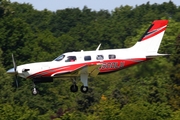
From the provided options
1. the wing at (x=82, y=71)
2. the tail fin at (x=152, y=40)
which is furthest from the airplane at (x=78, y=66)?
the tail fin at (x=152, y=40)

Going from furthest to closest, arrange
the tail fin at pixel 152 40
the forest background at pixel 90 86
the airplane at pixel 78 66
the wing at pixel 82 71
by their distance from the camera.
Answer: the forest background at pixel 90 86 → the tail fin at pixel 152 40 → the airplane at pixel 78 66 → the wing at pixel 82 71

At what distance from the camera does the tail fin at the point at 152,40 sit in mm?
40531

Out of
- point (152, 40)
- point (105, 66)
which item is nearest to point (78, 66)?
point (105, 66)

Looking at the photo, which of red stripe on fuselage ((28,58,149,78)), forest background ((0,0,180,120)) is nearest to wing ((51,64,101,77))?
red stripe on fuselage ((28,58,149,78))

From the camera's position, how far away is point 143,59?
39750mm

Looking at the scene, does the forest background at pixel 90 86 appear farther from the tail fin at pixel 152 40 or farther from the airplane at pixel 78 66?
the airplane at pixel 78 66

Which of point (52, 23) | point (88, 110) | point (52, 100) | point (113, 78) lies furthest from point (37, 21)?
point (88, 110)

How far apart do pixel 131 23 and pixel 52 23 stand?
54.4 ft

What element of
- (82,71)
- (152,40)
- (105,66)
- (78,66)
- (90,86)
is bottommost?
(90,86)

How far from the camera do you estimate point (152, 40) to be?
41.1 m

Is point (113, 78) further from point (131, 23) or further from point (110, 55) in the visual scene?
point (110, 55)

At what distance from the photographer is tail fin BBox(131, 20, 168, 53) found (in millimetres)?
40531

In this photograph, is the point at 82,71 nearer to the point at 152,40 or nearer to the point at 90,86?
the point at 152,40

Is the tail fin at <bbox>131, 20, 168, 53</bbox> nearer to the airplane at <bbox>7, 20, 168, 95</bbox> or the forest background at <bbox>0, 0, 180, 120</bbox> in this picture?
the airplane at <bbox>7, 20, 168, 95</bbox>
